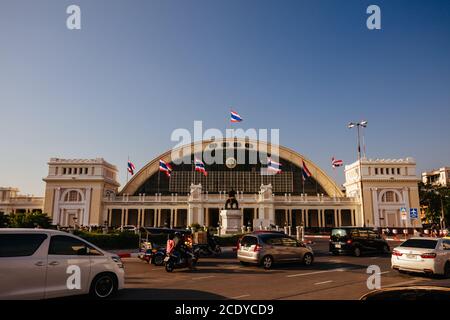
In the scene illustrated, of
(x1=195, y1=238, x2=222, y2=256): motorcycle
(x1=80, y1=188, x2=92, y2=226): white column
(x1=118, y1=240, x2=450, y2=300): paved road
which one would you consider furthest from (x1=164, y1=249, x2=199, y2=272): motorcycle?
(x1=80, y1=188, x2=92, y2=226): white column

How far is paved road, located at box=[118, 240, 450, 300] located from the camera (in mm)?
10359

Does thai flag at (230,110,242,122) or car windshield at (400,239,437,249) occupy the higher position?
thai flag at (230,110,242,122)

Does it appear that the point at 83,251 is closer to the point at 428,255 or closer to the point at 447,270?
the point at 428,255

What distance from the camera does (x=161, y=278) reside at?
13.7m

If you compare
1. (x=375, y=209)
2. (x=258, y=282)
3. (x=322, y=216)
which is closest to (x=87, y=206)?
(x=322, y=216)

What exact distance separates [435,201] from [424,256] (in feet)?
235

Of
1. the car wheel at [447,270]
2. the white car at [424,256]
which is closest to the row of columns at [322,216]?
the white car at [424,256]

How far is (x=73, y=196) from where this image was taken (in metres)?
73.4

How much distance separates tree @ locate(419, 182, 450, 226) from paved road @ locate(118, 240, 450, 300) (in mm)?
64019

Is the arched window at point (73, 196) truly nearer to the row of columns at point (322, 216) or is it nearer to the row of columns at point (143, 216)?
the row of columns at point (143, 216)

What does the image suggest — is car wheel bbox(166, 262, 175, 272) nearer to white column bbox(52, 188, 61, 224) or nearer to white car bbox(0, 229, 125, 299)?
white car bbox(0, 229, 125, 299)

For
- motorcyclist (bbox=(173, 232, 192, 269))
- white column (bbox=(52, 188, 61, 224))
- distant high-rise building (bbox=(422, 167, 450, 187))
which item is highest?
distant high-rise building (bbox=(422, 167, 450, 187))

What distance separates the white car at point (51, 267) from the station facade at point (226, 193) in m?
58.8
